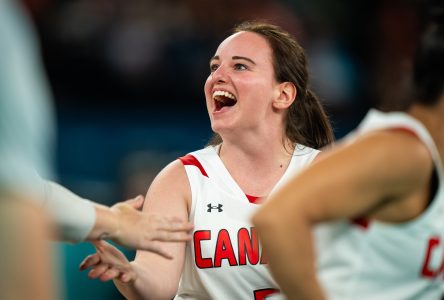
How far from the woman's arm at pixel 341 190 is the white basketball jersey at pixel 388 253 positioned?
8 cm

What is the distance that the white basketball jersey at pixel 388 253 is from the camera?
246 centimetres

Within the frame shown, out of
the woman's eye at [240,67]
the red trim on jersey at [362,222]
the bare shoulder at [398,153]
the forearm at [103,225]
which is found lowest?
the red trim on jersey at [362,222]

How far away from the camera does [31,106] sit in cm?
149

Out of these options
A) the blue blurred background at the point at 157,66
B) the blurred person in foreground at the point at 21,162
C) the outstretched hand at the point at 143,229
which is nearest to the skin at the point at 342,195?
the outstretched hand at the point at 143,229

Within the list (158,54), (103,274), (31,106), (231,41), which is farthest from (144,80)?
(31,106)

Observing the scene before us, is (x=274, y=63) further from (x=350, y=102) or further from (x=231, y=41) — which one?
(x=350, y=102)

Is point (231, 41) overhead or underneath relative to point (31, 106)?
overhead

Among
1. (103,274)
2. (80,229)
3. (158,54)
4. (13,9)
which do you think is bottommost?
(103,274)

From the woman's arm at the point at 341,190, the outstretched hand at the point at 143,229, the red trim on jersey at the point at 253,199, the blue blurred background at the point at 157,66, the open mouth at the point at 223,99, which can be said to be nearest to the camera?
the woman's arm at the point at 341,190

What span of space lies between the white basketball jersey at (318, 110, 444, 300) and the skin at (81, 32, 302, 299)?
1432mm

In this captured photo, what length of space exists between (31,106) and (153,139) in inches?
265

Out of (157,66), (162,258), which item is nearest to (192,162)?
(162,258)

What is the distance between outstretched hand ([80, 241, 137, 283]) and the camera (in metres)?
3.26

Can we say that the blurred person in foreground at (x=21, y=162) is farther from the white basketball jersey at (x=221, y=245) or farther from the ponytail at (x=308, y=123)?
the ponytail at (x=308, y=123)
